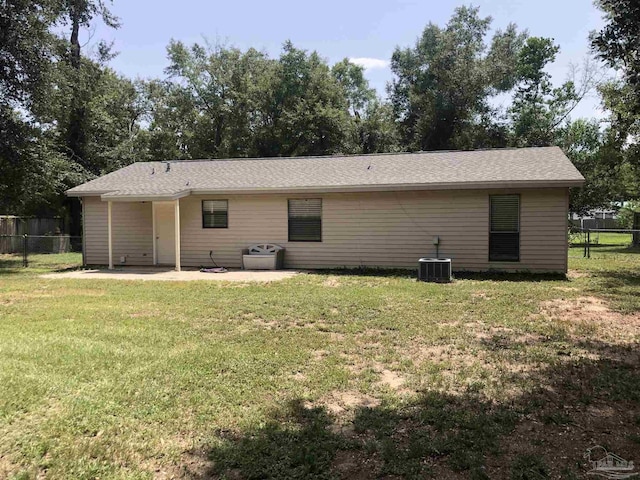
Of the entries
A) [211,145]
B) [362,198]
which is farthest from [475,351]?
[211,145]

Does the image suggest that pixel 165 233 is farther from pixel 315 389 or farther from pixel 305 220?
pixel 315 389

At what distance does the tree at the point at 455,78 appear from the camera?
91.1ft

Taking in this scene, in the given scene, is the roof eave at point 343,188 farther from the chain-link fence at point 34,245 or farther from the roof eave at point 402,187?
the chain-link fence at point 34,245

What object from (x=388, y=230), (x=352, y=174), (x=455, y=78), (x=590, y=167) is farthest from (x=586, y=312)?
(x=455, y=78)

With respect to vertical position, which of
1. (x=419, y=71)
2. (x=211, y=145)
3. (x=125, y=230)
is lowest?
(x=125, y=230)

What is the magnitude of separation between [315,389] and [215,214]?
33.4 feet

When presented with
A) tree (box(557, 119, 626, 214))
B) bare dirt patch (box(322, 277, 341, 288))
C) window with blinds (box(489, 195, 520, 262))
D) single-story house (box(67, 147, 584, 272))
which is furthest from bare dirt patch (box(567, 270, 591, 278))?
tree (box(557, 119, 626, 214))

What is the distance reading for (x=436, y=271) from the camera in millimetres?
10422

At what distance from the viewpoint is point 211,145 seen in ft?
99.2

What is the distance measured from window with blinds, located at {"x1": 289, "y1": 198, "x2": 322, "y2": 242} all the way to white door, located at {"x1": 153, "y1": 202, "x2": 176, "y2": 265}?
3.61 meters

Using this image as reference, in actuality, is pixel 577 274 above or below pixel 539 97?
below

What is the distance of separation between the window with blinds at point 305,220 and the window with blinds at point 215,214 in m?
1.94

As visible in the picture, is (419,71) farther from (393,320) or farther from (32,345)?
(32,345)

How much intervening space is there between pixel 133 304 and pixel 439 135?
974 inches
